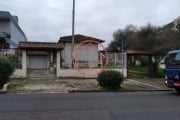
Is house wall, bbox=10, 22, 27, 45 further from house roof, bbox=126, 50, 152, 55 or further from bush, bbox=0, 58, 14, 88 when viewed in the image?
bush, bbox=0, 58, 14, 88

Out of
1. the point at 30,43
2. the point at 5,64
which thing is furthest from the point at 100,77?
the point at 30,43

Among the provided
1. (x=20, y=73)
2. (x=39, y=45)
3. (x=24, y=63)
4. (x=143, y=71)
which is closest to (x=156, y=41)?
(x=143, y=71)

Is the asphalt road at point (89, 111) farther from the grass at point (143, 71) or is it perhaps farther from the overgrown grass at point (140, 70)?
the overgrown grass at point (140, 70)

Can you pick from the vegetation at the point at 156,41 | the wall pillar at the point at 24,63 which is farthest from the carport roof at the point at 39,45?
the vegetation at the point at 156,41

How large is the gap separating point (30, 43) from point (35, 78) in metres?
3.77

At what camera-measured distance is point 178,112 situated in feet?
36.6

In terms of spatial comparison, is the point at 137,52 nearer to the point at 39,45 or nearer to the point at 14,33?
the point at 39,45

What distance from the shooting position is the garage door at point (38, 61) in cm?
3562

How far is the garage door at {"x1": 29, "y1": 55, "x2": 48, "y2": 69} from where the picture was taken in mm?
35625

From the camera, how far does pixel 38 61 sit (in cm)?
3653

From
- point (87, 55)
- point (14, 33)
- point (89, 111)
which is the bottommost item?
point (89, 111)

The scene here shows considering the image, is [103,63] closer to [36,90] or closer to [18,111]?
[36,90]

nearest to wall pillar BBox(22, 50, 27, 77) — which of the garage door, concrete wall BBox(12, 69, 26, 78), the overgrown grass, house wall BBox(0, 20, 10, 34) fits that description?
concrete wall BBox(12, 69, 26, 78)

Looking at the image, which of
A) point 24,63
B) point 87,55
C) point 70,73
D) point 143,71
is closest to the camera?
point 24,63
